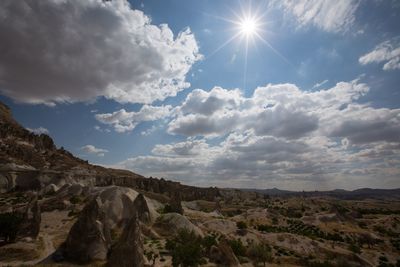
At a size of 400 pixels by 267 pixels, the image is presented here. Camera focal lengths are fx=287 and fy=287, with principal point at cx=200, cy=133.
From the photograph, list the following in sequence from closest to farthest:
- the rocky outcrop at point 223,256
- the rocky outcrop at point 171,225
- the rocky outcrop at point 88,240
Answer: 1. the rocky outcrop at point 88,240
2. the rocky outcrop at point 223,256
3. the rocky outcrop at point 171,225

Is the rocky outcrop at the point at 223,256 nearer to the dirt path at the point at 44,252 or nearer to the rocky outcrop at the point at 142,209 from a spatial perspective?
the rocky outcrop at the point at 142,209

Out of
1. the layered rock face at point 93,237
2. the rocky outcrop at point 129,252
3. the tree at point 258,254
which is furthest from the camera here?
the tree at point 258,254

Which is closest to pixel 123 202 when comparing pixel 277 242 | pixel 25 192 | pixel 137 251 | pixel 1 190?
pixel 137 251

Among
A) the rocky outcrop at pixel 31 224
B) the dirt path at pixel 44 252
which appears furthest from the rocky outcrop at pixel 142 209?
the rocky outcrop at pixel 31 224

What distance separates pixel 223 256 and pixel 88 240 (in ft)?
71.1

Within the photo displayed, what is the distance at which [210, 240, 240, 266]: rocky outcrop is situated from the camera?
4672cm

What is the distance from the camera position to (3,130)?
6156 inches

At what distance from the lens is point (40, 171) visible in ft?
369

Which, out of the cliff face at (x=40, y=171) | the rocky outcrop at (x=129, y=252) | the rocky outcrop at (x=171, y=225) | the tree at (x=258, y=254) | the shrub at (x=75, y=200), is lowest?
the tree at (x=258, y=254)

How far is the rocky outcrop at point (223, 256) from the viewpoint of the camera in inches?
1839

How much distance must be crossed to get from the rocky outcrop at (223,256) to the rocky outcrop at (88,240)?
18.3 metres

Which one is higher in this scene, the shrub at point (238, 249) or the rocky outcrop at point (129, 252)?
the rocky outcrop at point (129, 252)

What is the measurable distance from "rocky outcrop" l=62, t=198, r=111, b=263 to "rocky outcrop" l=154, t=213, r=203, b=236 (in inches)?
833

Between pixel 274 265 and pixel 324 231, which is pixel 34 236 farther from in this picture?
pixel 324 231
